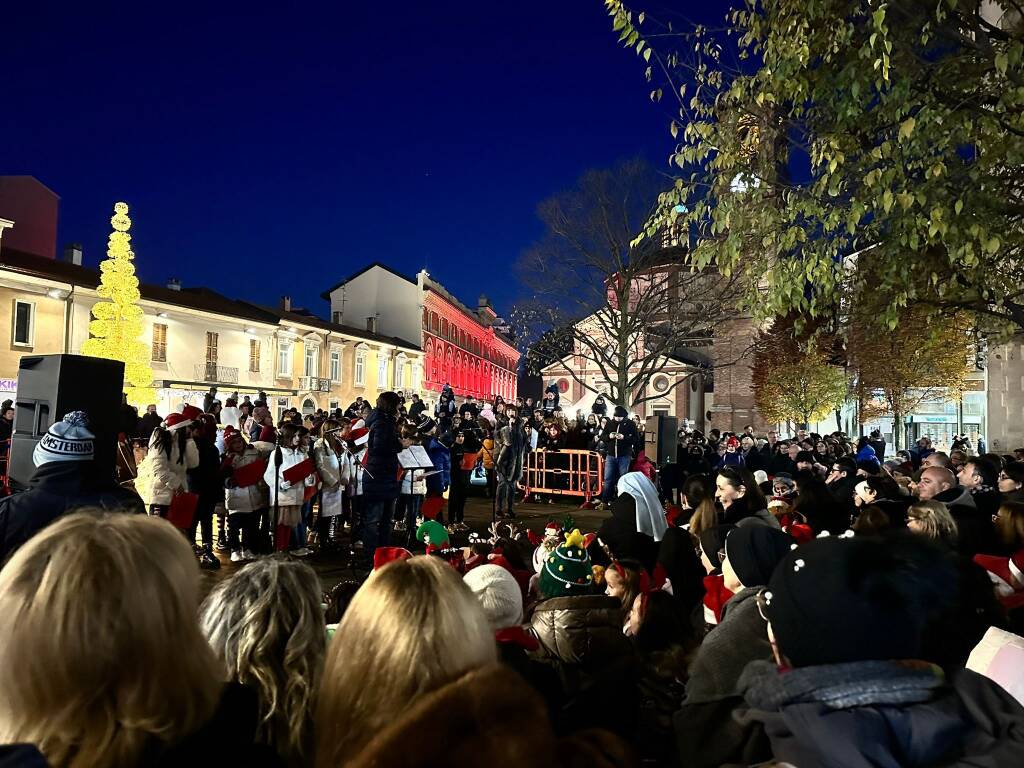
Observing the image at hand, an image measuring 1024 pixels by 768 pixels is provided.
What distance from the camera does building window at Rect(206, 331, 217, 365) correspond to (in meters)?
35.1

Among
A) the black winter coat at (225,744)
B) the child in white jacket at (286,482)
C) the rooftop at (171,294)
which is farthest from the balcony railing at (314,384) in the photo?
the black winter coat at (225,744)

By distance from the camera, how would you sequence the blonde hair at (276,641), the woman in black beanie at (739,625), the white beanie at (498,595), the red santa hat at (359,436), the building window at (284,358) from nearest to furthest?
the blonde hair at (276,641) → the woman in black beanie at (739,625) → the white beanie at (498,595) → the red santa hat at (359,436) → the building window at (284,358)

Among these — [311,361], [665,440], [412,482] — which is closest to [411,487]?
[412,482]

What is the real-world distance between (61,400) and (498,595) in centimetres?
555

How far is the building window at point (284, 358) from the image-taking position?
39653 mm

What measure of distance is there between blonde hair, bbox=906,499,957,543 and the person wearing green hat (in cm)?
290

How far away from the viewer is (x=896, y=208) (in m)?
7.52

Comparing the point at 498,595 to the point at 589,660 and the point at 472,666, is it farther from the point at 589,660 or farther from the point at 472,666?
the point at 472,666

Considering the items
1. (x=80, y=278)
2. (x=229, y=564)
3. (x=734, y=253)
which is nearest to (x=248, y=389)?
(x=80, y=278)

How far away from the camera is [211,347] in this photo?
116 feet

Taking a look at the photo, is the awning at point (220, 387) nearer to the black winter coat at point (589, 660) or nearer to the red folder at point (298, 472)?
the red folder at point (298, 472)

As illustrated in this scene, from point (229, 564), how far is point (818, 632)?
8371mm

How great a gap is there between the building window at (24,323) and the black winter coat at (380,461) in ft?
82.1

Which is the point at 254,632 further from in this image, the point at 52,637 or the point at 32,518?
the point at 32,518
